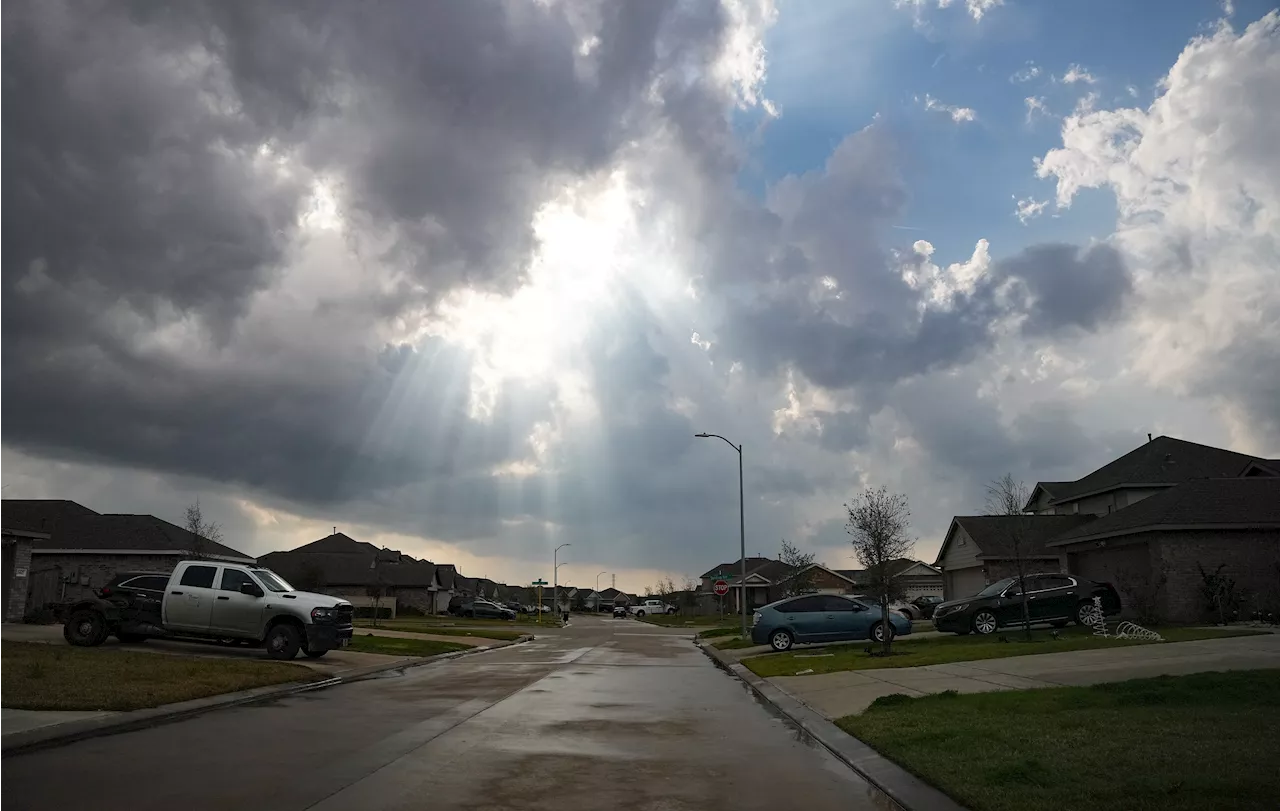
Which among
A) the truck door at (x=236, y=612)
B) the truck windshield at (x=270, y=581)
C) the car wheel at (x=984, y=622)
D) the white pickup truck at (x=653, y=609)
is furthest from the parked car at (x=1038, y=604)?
the white pickup truck at (x=653, y=609)

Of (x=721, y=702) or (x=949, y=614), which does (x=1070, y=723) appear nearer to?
(x=721, y=702)

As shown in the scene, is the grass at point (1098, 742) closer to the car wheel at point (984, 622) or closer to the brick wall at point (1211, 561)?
the car wheel at point (984, 622)

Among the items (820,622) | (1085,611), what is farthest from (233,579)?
(1085,611)

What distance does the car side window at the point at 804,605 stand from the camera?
27.8 metres

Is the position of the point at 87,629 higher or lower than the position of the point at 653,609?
lower

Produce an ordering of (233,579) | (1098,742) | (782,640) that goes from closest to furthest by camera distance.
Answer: (1098,742) < (233,579) < (782,640)

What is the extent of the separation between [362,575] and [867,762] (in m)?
75.2

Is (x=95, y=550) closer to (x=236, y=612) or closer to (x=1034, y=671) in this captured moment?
(x=236, y=612)

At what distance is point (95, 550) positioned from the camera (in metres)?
40.6

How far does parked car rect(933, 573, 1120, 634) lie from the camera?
25.7 meters

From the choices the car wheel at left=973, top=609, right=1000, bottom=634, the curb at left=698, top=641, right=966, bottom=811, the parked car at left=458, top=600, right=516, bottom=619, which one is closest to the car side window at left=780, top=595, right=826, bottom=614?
the car wheel at left=973, top=609, right=1000, bottom=634

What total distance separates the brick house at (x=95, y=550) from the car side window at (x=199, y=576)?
17.1 meters

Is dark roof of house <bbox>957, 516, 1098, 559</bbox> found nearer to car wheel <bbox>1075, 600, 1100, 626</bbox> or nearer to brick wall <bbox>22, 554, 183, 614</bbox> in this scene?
car wheel <bbox>1075, 600, 1100, 626</bbox>

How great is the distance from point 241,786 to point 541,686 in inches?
422
